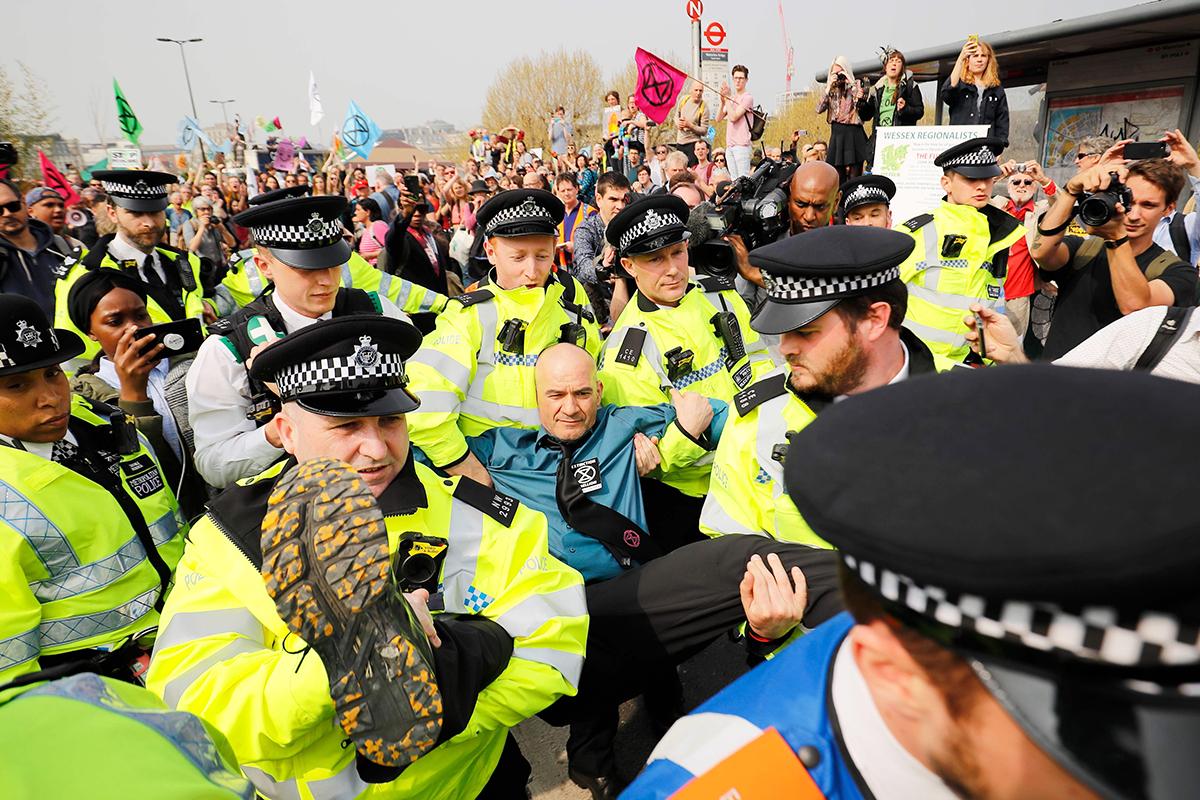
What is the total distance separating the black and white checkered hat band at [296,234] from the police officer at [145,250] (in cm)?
145

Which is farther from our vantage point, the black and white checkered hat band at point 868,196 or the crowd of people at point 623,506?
the black and white checkered hat band at point 868,196

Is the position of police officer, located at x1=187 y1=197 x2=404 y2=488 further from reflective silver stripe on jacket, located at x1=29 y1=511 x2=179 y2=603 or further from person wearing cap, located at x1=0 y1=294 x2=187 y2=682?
reflective silver stripe on jacket, located at x1=29 y1=511 x2=179 y2=603

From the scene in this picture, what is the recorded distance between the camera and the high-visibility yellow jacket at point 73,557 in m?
1.81

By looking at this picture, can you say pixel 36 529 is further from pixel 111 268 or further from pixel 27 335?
pixel 111 268

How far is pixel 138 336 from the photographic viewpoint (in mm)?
3021

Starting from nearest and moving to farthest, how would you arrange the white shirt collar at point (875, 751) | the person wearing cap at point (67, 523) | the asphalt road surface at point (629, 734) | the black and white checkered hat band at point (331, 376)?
the white shirt collar at point (875, 751) < the black and white checkered hat band at point (331, 376) < the person wearing cap at point (67, 523) < the asphalt road surface at point (629, 734)

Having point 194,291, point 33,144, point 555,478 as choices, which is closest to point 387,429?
point 555,478

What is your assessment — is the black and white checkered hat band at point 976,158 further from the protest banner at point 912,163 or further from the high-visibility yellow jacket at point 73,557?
the high-visibility yellow jacket at point 73,557

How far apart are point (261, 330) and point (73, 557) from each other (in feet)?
3.89

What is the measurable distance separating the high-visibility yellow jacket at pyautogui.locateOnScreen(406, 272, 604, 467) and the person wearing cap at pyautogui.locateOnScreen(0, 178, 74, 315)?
3622 millimetres

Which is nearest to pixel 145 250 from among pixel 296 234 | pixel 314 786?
pixel 296 234

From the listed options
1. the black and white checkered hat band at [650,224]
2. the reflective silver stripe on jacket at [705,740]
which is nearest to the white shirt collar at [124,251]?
the black and white checkered hat band at [650,224]

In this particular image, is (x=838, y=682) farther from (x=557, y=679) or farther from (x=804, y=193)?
(x=804, y=193)

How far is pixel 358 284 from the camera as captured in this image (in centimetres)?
425
